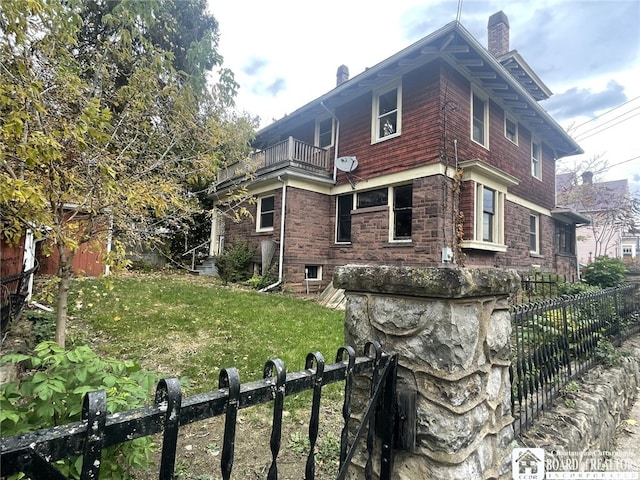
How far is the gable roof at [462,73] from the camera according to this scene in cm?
786

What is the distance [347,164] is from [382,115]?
1714mm

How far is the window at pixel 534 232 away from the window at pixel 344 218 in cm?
681

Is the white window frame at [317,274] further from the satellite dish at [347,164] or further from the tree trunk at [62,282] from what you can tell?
the tree trunk at [62,282]

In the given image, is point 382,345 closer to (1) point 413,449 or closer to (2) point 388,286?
(2) point 388,286

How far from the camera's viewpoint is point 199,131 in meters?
5.27

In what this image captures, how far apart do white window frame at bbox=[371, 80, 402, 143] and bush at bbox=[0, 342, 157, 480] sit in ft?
29.6

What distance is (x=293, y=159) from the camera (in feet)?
32.7

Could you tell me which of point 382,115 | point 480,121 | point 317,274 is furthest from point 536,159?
point 317,274

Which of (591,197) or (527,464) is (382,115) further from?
(591,197)

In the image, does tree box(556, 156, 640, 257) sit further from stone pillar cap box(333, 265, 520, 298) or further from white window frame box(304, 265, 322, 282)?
stone pillar cap box(333, 265, 520, 298)

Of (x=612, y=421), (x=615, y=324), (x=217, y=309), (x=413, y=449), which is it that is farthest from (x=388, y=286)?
(x=217, y=309)

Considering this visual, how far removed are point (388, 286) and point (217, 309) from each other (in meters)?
5.33

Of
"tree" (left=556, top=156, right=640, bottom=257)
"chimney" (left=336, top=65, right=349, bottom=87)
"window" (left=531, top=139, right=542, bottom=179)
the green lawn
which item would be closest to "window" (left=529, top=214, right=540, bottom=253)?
"window" (left=531, top=139, right=542, bottom=179)

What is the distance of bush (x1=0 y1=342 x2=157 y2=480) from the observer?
1188 mm
